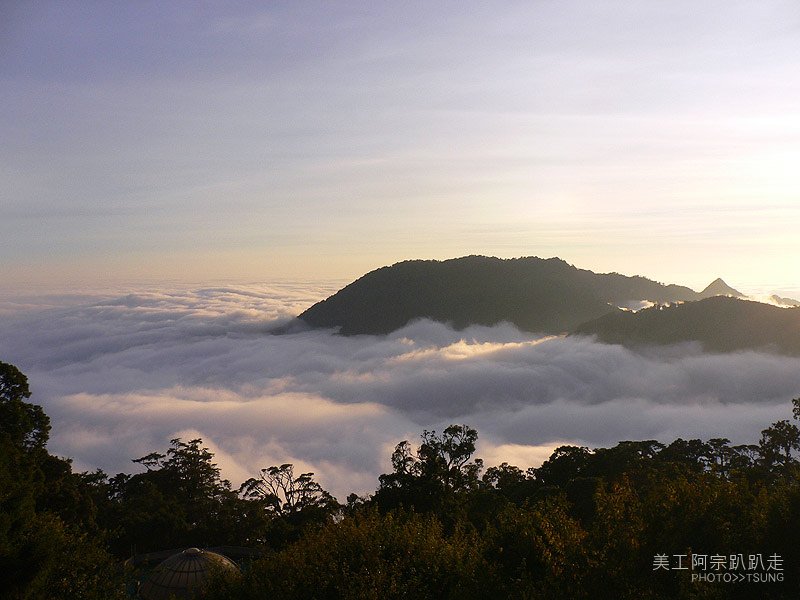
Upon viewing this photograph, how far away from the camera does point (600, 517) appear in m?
17.5

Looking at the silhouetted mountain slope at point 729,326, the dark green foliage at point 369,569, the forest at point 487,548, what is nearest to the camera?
the forest at point 487,548

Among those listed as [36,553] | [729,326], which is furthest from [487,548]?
[729,326]

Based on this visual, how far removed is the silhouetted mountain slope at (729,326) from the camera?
173125 mm

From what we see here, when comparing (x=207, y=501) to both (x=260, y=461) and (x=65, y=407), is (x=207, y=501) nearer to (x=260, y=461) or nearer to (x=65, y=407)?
(x=260, y=461)

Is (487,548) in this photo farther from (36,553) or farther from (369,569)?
(36,553)

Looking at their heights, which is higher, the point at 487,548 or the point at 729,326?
the point at 729,326

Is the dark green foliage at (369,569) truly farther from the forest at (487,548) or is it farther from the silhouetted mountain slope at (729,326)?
the silhouetted mountain slope at (729,326)

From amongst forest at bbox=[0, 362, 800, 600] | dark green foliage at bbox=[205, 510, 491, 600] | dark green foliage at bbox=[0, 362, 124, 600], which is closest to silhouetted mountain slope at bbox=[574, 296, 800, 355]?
forest at bbox=[0, 362, 800, 600]

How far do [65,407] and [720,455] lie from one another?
481ft

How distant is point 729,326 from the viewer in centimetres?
17975

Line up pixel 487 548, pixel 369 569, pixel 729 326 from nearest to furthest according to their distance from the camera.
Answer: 1. pixel 487 548
2. pixel 369 569
3. pixel 729 326

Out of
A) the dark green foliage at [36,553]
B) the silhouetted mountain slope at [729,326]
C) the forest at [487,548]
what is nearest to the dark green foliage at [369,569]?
the forest at [487,548]

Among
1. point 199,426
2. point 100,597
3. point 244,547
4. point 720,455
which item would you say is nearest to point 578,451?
point 720,455

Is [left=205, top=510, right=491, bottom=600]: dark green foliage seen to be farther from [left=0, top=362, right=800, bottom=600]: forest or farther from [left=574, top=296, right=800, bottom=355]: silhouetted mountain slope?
[left=574, top=296, right=800, bottom=355]: silhouetted mountain slope
